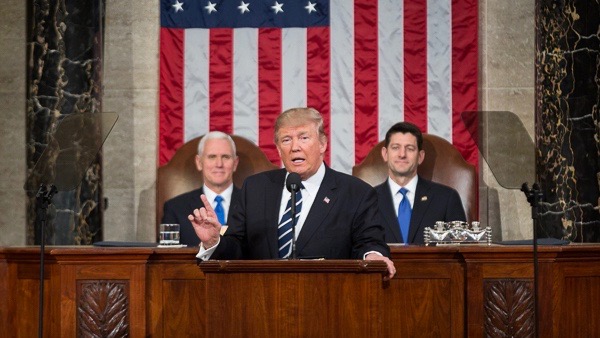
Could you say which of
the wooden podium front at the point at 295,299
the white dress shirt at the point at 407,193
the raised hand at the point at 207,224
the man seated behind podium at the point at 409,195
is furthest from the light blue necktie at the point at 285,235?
the white dress shirt at the point at 407,193

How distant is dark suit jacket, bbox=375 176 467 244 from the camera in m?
8.39

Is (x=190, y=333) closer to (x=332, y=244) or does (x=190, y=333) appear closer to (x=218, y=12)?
(x=332, y=244)

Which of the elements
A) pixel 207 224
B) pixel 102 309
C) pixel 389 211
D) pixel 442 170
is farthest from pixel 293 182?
pixel 442 170

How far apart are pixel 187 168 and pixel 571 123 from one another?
3.33 meters

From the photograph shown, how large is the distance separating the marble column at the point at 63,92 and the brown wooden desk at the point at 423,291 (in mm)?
2385

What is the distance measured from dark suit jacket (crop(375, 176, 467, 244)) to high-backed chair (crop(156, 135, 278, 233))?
1.35 meters

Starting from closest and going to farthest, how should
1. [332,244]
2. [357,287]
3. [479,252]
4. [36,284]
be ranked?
1. [357,287]
2. [332,244]
3. [479,252]
4. [36,284]

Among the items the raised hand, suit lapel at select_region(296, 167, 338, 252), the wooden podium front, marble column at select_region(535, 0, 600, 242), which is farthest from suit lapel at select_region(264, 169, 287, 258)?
marble column at select_region(535, 0, 600, 242)

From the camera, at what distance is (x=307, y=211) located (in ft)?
19.8

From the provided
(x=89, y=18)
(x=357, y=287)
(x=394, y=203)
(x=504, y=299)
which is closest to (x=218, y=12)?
(x=89, y=18)

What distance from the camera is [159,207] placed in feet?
31.3

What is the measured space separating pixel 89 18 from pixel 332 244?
4.53m

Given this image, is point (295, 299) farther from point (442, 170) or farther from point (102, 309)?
point (442, 170)

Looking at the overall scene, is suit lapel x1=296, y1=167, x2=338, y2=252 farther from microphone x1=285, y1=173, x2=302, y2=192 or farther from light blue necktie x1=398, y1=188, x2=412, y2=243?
light blue necktie x1=398, y1=188, x2=412, y2=243
